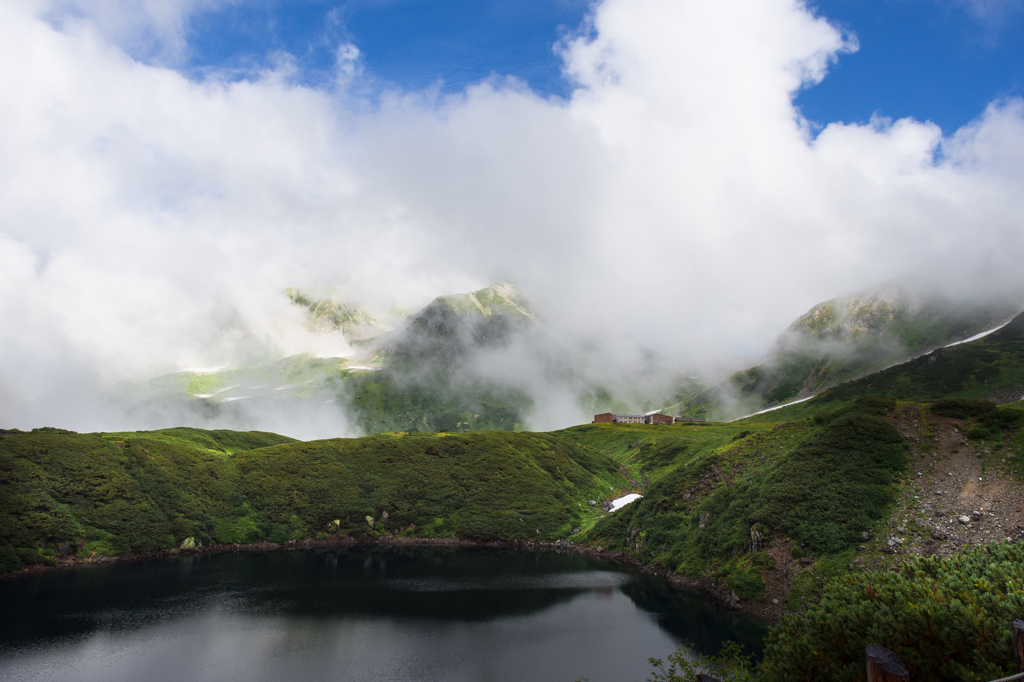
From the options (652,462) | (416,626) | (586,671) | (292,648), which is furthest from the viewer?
(652,462)

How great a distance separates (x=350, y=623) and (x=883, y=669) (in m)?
61.3

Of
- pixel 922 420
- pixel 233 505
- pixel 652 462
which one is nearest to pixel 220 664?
pixel 233 505

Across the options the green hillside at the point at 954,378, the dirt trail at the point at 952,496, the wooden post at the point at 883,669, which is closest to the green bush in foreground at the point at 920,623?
the wooden post at the point at 883,669

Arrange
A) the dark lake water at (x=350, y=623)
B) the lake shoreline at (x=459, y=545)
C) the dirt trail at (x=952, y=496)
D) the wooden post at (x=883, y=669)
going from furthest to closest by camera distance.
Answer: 1. the lake shoreline at (x=459, y=545)
2. the dirt trail at (x=952, y=496)
3. the dark lake water at (x=350, y=623)
4. the wooden post at (x=883, y=669)

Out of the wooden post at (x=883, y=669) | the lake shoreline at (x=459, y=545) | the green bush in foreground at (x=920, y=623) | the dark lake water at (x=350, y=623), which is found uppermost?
the wooden post at (x=883, y=669)

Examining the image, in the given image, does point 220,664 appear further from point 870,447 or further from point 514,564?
point 870,447

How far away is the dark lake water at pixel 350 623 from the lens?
48.3 m

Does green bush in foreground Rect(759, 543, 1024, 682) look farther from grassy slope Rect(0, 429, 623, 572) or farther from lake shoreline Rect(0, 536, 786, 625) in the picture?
grassy slope Rect(0, 429, 623, 572)

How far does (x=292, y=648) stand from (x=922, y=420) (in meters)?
82.2

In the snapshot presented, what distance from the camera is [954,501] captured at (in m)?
54.2

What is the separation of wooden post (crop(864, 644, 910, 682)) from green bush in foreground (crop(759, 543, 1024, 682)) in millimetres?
6050

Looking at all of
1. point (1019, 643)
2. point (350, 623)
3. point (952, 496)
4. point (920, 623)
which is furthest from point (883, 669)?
point (350, 623)

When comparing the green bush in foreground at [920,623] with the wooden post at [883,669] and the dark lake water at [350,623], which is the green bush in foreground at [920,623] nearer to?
the wooden post at [883,669]

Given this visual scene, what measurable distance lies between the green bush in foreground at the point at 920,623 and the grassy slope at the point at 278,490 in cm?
9033
